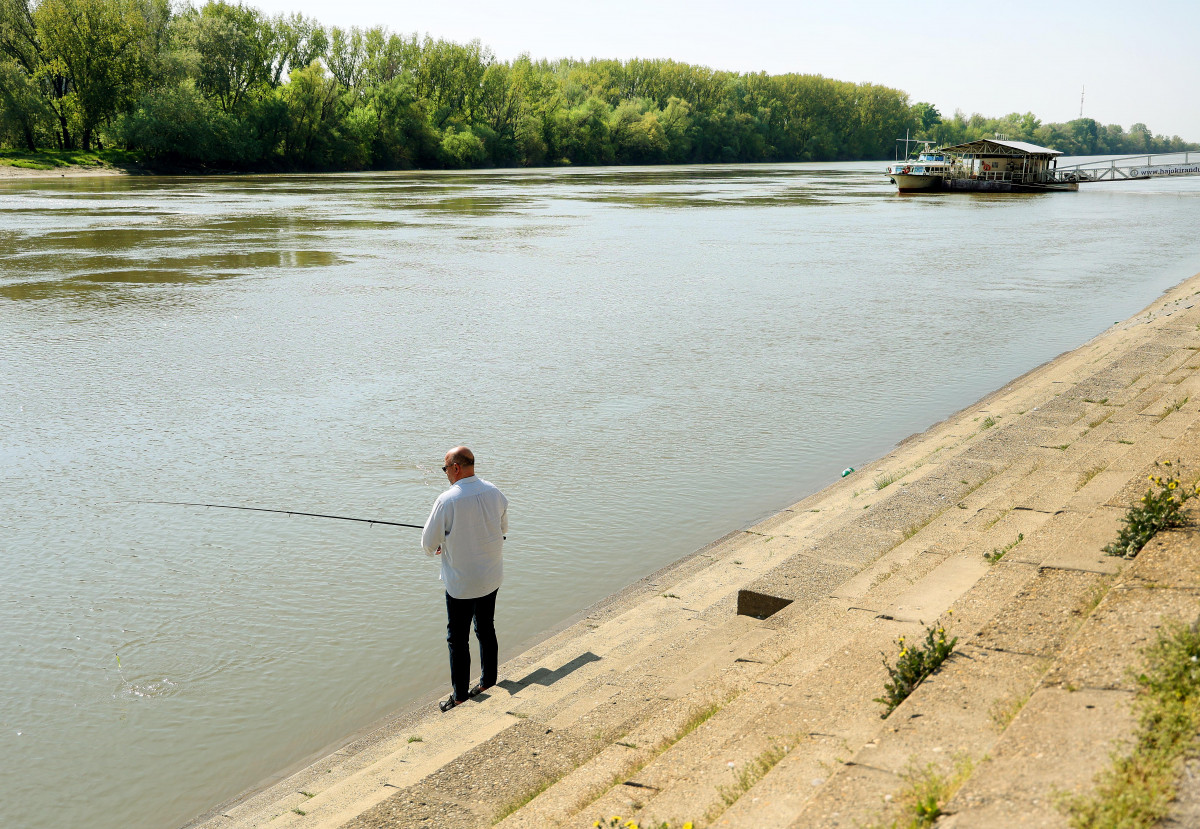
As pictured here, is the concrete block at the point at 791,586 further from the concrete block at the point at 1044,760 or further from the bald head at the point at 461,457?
the concrete block at the point at 1044,760

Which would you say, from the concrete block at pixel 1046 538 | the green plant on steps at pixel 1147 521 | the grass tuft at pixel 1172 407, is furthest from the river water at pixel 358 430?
the green plant on steps at pixel 1147 521

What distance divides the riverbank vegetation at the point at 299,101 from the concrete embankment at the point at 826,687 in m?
89.1

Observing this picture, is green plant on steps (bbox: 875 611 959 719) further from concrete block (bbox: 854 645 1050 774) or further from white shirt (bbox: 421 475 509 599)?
white shirt (bbox: 421 475 509 599)

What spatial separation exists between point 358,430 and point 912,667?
9197mm

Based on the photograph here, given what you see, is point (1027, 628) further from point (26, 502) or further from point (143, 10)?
point (143, 10)

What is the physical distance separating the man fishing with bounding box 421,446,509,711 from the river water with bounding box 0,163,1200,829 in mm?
770

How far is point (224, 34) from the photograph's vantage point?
310 ft

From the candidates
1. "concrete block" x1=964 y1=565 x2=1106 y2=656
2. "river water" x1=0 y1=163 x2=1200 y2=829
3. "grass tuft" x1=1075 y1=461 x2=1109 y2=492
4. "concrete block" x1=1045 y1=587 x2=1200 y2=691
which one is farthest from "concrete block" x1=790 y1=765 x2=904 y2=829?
"grass tuft" x1=1075 y1=461 x2=1109 y2=492

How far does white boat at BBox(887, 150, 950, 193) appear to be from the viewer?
72.8 m

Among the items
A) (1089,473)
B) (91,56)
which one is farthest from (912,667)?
(91,56)

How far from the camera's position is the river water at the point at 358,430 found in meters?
6.81

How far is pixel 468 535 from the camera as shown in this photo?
19.9 feet

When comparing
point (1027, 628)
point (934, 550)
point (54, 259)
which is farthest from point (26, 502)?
point (54, 259)

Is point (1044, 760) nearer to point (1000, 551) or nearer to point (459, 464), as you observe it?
point (1000, 551)
